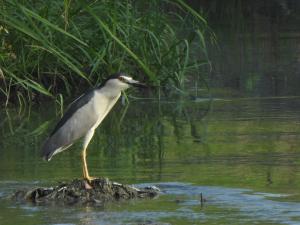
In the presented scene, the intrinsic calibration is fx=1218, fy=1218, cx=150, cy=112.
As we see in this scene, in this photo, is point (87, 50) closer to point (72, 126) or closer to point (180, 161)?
point (180, 161)

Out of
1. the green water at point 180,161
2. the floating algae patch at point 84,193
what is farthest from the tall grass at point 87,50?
the floating algae patch at point 84,193

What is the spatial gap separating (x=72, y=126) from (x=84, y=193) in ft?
3.27

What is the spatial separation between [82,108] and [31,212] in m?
1.45

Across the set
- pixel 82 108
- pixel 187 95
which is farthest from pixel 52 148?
pixel 187 95

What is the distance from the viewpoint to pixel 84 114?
31.2 feet

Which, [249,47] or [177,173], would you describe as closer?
[177,173]

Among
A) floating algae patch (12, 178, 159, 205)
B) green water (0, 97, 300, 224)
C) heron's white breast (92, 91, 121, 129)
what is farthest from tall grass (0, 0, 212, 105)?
floating algae patch (12, 178, 159, 205)

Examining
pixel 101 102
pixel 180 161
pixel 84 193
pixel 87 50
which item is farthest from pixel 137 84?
pixel 87 50

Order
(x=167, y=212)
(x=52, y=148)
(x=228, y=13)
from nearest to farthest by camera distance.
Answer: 1. (x=167, y=212)
2. (x=52, y=148)
3. (x=228, y=13)

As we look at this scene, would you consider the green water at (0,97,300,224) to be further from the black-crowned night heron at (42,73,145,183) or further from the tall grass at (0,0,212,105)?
the tall grass at (0,0,212,105)

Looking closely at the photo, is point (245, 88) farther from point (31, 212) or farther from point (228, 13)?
point (228, 13)

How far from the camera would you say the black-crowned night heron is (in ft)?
31.2

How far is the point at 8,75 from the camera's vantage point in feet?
43.9

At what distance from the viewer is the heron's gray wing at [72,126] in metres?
9.50
